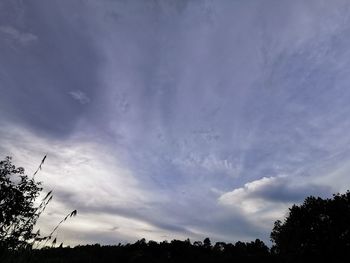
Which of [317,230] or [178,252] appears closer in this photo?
[317,230]

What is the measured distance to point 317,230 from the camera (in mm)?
60094

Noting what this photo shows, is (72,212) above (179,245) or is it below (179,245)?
below

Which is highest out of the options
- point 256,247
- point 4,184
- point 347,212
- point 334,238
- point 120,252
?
point 256,247

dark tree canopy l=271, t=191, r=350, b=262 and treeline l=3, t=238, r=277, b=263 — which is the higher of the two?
treeline l=3, t=238, r=277, b=263

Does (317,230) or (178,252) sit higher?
(178,252)

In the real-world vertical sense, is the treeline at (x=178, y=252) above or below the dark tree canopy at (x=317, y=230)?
above

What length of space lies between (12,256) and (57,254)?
4.42 ft

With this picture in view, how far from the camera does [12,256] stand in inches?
203

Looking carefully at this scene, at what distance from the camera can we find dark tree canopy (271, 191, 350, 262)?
189 ft

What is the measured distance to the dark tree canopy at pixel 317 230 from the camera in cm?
5753

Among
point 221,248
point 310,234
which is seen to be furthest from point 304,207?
point 221,248

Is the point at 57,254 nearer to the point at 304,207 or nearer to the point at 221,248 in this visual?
the point at 304,207

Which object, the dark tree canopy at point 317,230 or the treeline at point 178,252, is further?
the treeline at point 178,252

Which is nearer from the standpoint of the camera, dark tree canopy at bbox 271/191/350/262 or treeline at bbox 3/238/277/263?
dark tree canopy at bbox 271/191/350/262
